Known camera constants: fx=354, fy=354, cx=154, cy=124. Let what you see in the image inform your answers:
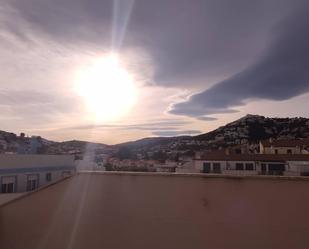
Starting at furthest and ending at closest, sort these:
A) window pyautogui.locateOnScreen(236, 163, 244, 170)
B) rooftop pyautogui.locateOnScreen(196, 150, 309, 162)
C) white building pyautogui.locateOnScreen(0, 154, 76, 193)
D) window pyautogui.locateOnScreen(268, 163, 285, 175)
A: rooftop pyautogui.locateOnScreen(196, 150, 309, 162) → window pyautogui.locateOnScreen(236, 163, 244, 170) → window pyautogui.locateOnScreen(268, 163, 285, 175) → white building pyautogui.locateOnScreen(0, 154, 76, 193)

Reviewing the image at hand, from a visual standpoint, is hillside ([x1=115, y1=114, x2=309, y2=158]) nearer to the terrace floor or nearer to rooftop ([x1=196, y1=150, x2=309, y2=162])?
rooftop ([x1=196, y1=150, x2=309, y2=162])

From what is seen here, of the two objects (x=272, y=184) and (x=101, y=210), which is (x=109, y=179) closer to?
(x=101, y=210)

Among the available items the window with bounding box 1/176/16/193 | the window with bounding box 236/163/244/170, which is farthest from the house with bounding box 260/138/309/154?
the window with bounding box 1/176/16/193

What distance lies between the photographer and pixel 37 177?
2227 cm

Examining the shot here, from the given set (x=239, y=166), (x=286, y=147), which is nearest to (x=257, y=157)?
(x=239, y=166)

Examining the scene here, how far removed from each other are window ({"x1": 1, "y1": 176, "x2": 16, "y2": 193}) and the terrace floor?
11335 mm

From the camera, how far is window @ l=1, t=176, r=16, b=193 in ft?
61.5

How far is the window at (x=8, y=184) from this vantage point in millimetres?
18734

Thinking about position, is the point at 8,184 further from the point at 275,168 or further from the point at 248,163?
the point at 275,168

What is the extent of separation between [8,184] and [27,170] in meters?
1.90

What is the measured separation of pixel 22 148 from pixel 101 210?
73.9ft

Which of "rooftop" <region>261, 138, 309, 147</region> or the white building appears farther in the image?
"rooftop" <region>261, 138, 309, 147</region>

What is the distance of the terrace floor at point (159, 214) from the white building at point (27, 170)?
28.0 feet

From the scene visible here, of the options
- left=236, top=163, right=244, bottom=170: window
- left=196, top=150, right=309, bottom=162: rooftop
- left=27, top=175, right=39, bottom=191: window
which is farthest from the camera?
left=196, top=150, right=309, bottom=162: rooftop
